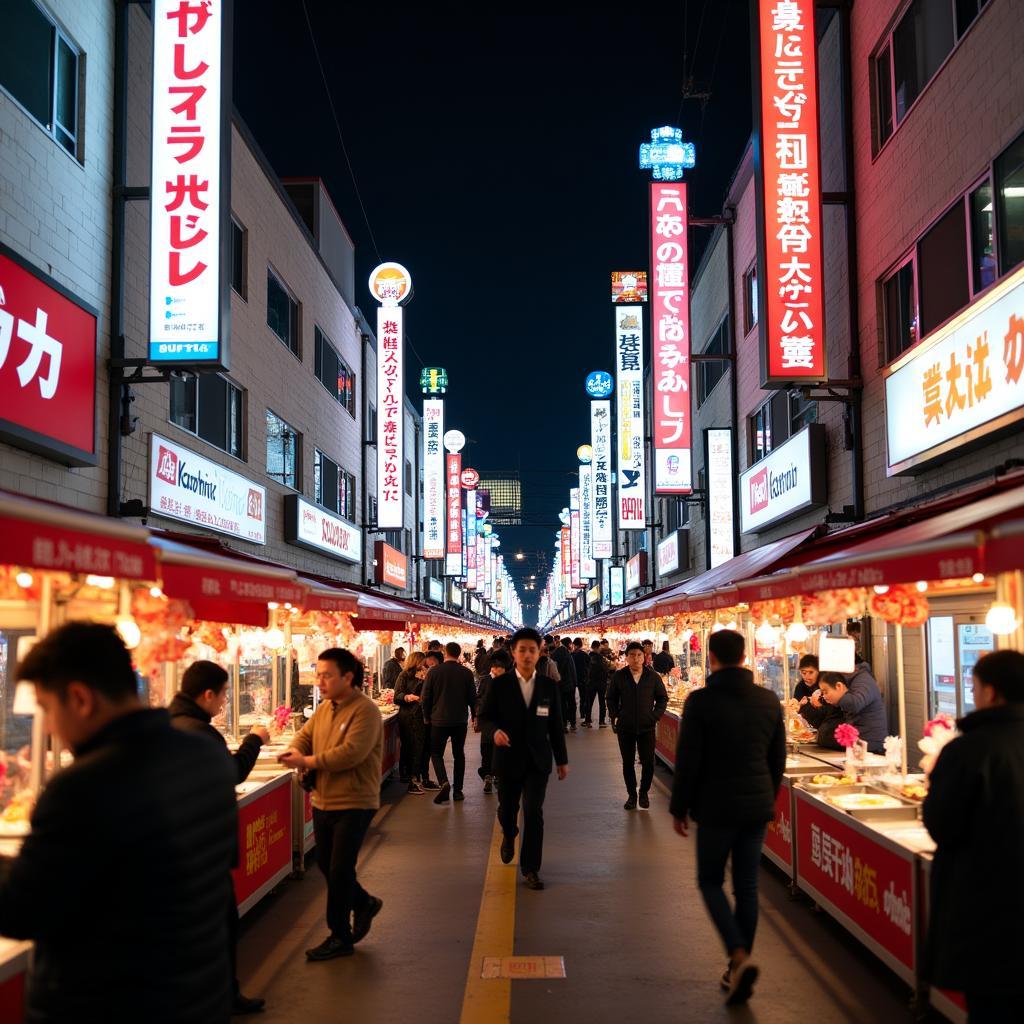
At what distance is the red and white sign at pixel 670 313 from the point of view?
22.1 m

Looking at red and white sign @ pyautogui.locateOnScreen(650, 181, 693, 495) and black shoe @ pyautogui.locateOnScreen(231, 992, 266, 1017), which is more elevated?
red and white sign @ pyautogui.locateOnScreen(650, 181, 693, 495)

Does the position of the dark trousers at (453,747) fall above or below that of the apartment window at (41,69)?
below

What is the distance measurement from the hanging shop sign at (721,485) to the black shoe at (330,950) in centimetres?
1822

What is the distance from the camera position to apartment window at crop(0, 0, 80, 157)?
36.2 ft

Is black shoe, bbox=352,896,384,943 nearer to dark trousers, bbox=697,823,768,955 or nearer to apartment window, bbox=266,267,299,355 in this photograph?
dark trousers, bbox=697,823,768,955

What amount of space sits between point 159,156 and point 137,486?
398cm

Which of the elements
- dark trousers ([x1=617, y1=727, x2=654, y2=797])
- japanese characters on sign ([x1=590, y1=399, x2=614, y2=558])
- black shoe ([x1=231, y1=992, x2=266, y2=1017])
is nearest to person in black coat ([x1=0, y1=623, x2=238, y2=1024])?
black shoe ([x1=231, y1=992, x2=266, y2=1017])

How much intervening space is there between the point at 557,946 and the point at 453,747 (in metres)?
6.67

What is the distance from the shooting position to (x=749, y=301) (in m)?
23.0

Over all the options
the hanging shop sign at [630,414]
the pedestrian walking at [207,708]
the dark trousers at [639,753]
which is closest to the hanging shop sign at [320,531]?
the hanging shop sign at [630,414]

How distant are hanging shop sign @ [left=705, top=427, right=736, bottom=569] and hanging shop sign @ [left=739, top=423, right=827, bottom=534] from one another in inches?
83.8

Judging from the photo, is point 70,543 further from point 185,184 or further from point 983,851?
point 185,184

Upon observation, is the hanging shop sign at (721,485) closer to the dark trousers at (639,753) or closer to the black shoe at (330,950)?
the dark trousers at (639,753)

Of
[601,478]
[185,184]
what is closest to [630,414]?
[601,478]
